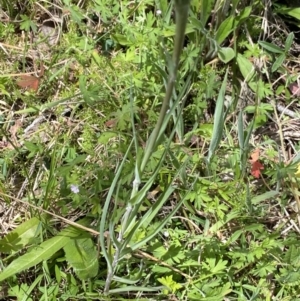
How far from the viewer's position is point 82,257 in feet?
6.20

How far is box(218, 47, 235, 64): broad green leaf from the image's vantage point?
2.22 meters

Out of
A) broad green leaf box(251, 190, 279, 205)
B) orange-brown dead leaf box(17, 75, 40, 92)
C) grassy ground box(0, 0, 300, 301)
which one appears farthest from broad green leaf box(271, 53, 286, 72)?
orange-brown dead leaf box(17, 75, 40, 92)

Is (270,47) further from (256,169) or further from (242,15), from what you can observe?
(256,169)

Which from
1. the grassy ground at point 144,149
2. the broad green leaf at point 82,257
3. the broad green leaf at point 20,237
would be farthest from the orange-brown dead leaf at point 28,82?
the broad green leaf at point 82,257

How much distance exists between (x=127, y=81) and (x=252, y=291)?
952mm

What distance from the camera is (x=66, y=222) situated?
198 cm

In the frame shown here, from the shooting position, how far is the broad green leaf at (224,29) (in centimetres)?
218

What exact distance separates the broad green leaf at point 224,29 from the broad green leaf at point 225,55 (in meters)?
0.05

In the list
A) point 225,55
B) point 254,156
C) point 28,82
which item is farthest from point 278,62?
point 28,82

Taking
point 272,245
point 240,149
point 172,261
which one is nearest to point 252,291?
point 272,245

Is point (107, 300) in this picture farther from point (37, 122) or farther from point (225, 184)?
point (37, 122)

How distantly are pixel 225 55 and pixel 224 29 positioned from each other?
109 mm

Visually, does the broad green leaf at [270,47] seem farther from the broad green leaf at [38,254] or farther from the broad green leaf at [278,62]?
the broad green leaf at [38,254]

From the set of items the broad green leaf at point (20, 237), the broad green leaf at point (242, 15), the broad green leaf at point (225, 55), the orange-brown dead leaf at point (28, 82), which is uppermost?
the broad green leaf at point (242, 15)
